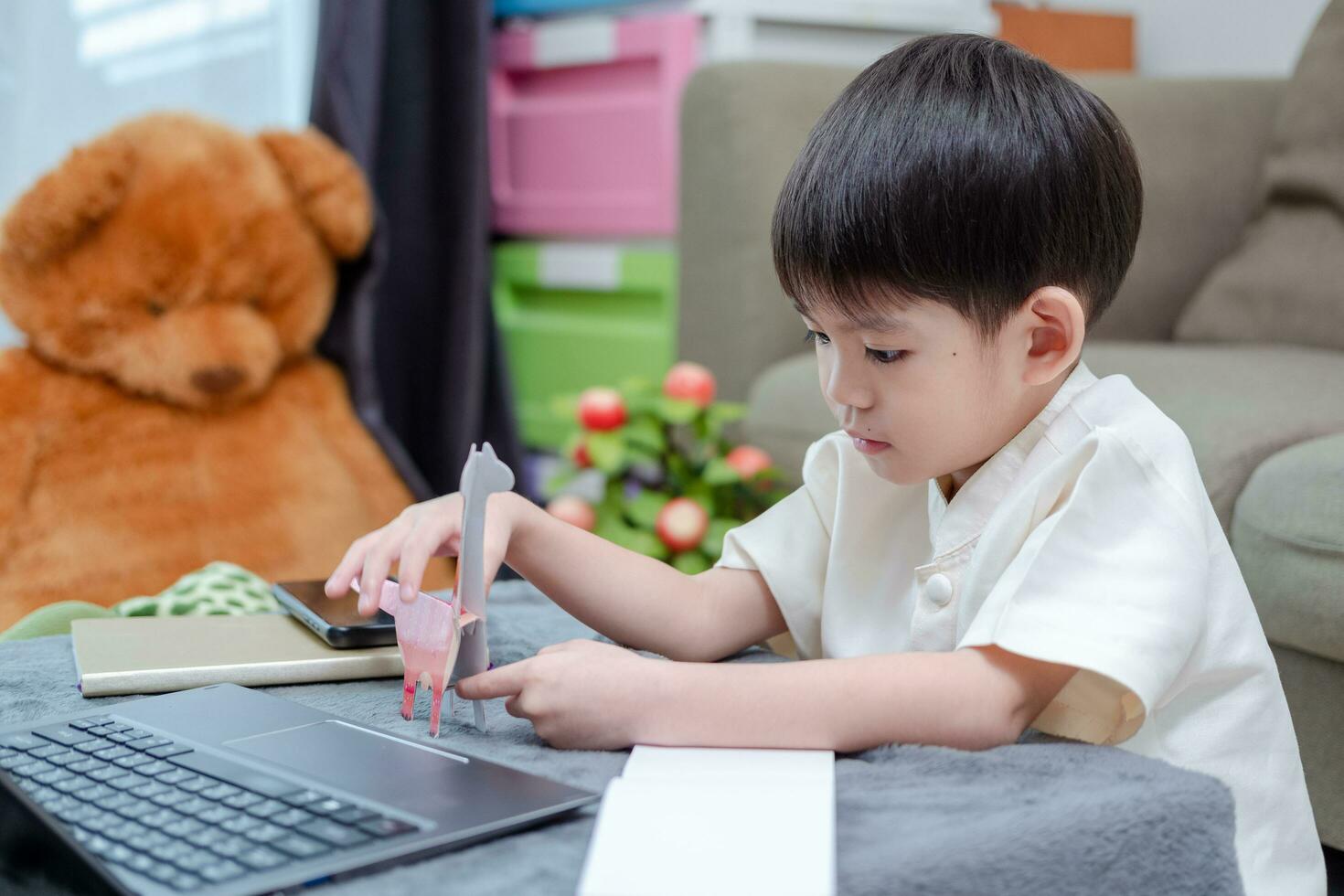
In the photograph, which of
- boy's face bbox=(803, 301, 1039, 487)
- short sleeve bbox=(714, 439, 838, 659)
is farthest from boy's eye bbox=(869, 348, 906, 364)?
short sleeve bbox=(714, 439, 838, 659)

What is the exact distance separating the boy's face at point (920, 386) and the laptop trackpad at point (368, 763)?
0.28m

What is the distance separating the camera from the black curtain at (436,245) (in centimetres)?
202

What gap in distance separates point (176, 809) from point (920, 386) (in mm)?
396

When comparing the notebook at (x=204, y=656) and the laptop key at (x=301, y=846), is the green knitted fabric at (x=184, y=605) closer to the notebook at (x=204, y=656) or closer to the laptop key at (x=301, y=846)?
the notebook at (x=204, y=656)

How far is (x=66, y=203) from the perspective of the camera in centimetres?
138

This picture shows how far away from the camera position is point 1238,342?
1.50m

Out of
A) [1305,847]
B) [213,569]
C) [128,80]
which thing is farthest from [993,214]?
[128,80]

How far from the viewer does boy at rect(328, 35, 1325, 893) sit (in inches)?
24.1

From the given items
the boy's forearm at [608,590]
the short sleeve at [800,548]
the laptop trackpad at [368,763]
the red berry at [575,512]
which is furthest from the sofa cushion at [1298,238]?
the laptop trackpad at [368,763]

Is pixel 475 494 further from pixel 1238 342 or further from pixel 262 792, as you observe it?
pixel 1238 342

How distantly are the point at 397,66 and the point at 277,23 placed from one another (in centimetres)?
20

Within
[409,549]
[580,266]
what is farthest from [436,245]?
[409,549]

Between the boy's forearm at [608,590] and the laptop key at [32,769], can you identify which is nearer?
the laptop key at [32,769]

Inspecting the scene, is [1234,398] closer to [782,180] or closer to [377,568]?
[782,180]
